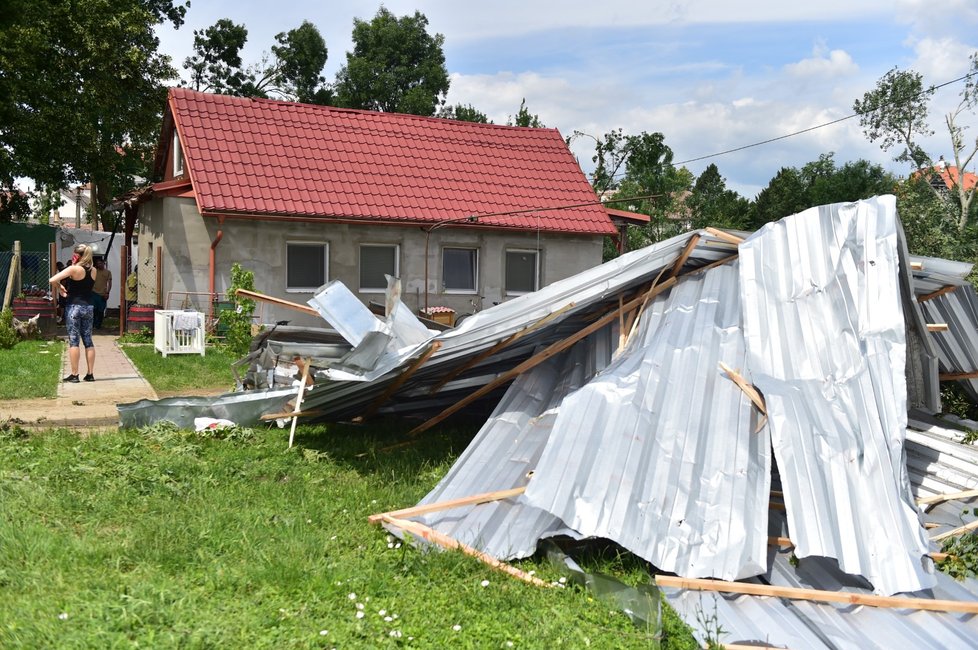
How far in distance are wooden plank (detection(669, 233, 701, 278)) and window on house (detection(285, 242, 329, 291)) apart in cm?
1098

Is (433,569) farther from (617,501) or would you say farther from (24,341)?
(24,341)

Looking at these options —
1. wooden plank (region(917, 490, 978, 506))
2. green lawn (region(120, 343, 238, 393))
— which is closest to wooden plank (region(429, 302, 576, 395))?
wooden plank (region(917, 490, 978, 506))

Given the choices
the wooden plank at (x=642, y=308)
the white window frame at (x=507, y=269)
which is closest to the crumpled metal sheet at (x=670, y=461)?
the wooden plank at (x=642, y=308)

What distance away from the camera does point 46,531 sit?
15.4 feet

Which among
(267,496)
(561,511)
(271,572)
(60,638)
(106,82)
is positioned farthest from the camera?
(106,82)

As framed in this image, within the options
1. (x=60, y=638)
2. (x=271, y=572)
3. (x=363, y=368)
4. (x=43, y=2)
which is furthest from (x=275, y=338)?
(x=43, y=2)

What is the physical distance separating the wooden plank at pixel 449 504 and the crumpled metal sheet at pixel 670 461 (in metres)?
0.39

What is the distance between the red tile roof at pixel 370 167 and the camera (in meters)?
16.0

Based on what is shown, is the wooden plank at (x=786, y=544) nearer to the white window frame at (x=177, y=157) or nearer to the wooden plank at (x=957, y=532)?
the wooden plank at (x=957, y=532)

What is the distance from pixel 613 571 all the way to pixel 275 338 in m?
5.05

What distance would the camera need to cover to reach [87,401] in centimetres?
899

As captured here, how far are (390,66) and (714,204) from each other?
19428 millimetres

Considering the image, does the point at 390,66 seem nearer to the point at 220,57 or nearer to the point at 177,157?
the point at 220,57

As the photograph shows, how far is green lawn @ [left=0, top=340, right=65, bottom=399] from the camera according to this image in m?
9.30
